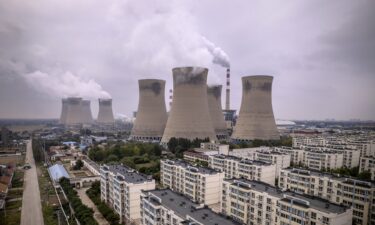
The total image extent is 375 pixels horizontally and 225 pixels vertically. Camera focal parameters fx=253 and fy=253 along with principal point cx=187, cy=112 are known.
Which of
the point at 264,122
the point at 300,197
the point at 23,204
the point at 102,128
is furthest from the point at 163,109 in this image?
the point at 102,128

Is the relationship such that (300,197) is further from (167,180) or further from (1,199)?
(1,199)

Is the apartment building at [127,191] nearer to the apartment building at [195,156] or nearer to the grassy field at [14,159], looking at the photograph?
the apartment building at [195,156]

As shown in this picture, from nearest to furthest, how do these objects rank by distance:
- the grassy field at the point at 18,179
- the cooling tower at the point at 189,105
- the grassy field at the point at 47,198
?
the grassy field at the point at 47,198 < the grassy field at the point at 18,179 < the cooling tower at the point at 189,105

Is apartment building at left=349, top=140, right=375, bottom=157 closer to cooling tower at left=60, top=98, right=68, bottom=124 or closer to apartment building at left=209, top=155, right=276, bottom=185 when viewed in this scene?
apartment building at left=209, top=155, right=276, bottom=185

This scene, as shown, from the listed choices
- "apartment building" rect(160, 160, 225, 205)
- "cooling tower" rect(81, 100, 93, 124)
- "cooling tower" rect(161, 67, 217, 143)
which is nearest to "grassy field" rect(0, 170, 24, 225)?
"apartment building" rect(160, 160, 225, 205)

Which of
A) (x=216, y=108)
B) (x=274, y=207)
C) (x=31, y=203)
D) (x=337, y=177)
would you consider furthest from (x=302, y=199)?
(x=216, y=108)

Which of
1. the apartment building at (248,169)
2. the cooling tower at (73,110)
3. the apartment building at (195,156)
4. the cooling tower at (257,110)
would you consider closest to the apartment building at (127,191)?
the apartment building at (248,169)
